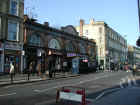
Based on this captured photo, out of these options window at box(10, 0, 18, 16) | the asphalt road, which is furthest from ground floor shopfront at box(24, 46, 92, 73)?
the asphalt road

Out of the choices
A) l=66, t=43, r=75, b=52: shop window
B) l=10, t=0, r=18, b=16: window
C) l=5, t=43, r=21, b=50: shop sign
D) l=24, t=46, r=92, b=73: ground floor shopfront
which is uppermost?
l=10, t=0, r=18, b=16: window

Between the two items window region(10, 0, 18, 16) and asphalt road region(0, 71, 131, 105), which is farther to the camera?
window region(10, 0, 18, 16)

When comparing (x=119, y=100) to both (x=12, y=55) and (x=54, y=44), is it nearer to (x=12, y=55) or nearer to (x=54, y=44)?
(x=12, y=55)

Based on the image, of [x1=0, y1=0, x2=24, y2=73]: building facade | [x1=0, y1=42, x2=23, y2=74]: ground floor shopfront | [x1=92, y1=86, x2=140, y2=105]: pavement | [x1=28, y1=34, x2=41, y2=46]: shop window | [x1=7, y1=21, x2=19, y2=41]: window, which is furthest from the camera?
[x1=28, y1=34, x2=41, y2=46]: shop window

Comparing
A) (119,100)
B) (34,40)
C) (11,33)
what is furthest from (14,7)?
(119,100)

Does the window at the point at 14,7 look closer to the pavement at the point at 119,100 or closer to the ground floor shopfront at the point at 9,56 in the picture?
the ground floor shopfront at the point at 9,56

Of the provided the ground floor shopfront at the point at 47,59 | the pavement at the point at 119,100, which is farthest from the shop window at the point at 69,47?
the pavement at the point at 119,100

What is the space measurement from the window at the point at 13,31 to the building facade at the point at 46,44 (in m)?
1.52

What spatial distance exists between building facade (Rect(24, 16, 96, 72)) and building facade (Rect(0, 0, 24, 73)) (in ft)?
4.12

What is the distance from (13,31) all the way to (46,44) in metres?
7.41

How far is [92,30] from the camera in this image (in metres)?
58.9

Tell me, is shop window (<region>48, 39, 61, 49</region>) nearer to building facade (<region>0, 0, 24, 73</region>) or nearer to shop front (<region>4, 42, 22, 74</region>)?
building facade (<region>0, 0, 24, 73</region>)

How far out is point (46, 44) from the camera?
1153 inches

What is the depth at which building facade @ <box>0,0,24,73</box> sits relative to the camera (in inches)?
840
